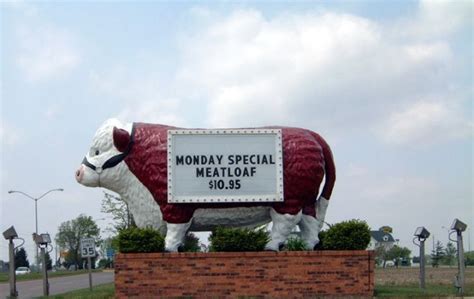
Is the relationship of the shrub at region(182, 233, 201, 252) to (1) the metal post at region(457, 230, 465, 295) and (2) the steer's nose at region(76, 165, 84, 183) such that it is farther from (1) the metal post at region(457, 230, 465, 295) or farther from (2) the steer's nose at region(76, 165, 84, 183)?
(1) the metal post at region(457, 230, 465, 295)

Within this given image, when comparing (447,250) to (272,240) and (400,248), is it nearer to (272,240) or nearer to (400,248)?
(400,248)

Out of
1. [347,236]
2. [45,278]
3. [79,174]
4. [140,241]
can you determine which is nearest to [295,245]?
[347,236]

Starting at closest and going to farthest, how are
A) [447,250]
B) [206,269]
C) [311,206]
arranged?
[206,269], [311,206], [447,250]

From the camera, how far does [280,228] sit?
15195mm

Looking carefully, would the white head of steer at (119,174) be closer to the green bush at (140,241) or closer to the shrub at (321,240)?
the green bush at (140,241)

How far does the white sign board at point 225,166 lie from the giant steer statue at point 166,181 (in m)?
0.17

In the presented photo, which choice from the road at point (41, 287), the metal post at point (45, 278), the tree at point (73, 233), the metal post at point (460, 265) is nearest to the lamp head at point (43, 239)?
the metal post at point (45, 278)

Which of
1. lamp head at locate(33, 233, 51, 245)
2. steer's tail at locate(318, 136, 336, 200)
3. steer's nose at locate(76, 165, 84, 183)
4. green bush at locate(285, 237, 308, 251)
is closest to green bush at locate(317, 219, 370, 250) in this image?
green bush at locate(285, 237, 308, 251)

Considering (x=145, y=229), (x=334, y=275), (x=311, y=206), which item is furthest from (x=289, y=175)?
(x=145, y=229)

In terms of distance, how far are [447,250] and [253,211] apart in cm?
6669

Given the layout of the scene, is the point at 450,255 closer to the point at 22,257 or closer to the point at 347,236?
the point at 22,257

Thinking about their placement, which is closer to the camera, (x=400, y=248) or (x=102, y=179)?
(x=102, y=179)

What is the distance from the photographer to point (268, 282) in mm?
14648

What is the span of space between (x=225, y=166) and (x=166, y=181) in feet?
4.42
